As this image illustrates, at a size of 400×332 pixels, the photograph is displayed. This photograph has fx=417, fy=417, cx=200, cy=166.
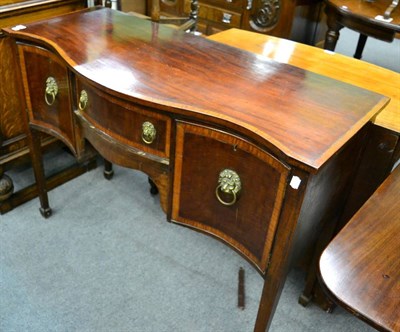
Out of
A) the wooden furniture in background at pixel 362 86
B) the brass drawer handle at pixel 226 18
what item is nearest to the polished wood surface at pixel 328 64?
the wooden furniture in background at pixel 362 86

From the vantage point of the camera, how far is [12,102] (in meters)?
1.69

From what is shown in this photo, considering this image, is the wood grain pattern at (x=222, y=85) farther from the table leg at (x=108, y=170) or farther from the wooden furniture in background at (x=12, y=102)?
the table leg at (x=108, y=170)

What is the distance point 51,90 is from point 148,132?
1.52 ft

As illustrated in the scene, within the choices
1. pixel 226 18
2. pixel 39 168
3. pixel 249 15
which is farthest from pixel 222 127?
pixel 226 18

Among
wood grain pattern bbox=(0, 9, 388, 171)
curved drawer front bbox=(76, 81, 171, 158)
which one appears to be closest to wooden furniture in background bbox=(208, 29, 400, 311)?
wood grain pattern bbox=(0, 9, 388, 171)

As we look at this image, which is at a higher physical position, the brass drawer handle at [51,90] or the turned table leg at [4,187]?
the brass drawer handle at [51,90]

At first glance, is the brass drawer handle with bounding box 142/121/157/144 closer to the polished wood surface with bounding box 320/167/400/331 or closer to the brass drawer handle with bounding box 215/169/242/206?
the brass drawer handle with bounding box 215/169/242/206

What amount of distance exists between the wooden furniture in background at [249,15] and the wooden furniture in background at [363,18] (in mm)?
353

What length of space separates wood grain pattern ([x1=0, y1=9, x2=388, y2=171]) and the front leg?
15.6 inches

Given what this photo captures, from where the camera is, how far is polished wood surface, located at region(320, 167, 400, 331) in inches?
22.6

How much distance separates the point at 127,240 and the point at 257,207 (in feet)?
2.88

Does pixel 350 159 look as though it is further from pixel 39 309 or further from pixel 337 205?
pixel 39 309

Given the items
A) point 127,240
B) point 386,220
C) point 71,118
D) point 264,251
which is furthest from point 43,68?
point 386,220

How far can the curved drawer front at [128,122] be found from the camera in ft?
3.35
